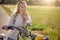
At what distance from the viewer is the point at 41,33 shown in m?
2.06

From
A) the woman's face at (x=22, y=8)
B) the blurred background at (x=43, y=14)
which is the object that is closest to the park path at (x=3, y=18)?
the blurred background at (x=43, y=14)

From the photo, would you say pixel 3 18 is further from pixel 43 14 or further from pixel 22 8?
pixel 43 14

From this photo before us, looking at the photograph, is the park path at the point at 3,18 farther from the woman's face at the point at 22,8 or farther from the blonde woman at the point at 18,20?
the woman's face at the point at 22,8

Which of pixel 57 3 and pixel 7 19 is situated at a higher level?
pixel 57 3

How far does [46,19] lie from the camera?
209 cm

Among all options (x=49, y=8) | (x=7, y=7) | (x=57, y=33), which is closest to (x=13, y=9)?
(x=7, y=7)

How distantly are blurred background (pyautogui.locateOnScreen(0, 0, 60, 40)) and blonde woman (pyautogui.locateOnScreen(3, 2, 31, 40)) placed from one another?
0.20 feet

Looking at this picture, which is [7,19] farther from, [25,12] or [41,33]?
[41,33]

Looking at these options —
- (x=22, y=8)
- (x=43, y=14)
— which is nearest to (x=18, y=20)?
(x=22, y=8)

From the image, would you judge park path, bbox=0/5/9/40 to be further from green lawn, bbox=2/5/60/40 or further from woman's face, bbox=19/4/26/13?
woman's face, bbox=19/4/26/13

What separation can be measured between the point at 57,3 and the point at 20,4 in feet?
1.43

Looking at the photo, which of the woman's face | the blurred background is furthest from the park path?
the woman's face

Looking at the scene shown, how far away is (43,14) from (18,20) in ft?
0.95

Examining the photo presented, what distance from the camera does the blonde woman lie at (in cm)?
200
